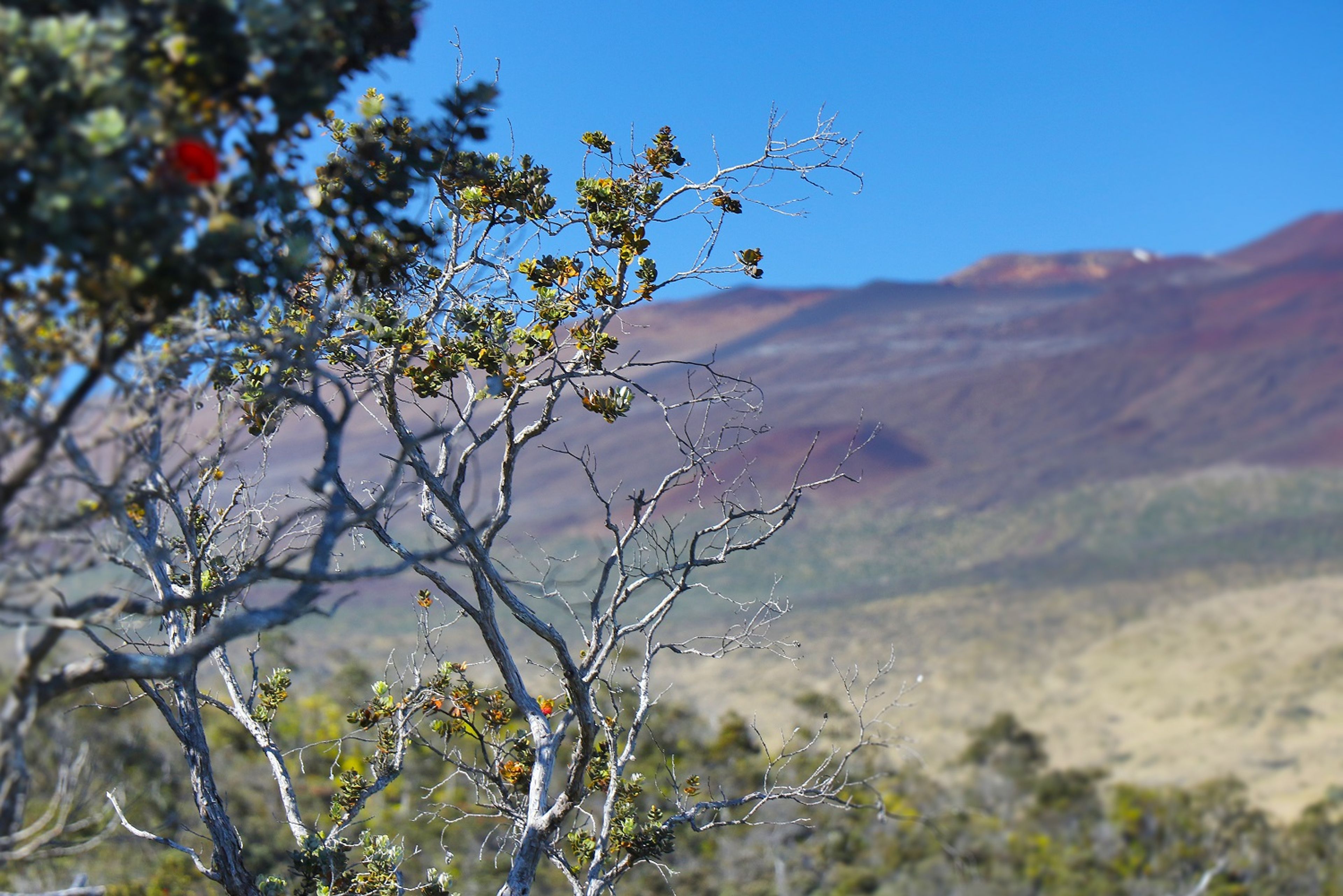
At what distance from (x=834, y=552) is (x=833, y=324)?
73.5 m

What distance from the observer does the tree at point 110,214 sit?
2857 millimetres

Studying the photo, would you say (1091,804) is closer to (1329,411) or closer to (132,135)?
(132,135)

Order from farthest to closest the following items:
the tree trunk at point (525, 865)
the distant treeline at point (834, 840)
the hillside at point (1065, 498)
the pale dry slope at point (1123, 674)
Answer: the hillside at point (1065, 498) < the pale dry slope at point (1123, 674) < the distant treeline at point (834, 840) < the tree trunk at point (525, 865)

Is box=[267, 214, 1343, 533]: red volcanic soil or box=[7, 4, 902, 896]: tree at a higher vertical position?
box=[267, 214, 1343, 533]: red volcanic soil

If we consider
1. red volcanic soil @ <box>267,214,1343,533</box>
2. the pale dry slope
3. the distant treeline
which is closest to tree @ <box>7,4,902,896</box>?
the distant treeline

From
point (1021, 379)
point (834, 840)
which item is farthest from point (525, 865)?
point (1021, 379)

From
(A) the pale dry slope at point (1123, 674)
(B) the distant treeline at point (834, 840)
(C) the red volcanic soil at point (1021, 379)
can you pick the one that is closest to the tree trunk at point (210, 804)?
(B) the distant treeline at point (834, 840)

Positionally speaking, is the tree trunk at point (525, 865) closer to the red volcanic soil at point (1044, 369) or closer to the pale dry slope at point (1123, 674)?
the pale dry slope at point (1123, 674)

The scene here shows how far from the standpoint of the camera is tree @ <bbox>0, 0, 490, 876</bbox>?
9.37 ft

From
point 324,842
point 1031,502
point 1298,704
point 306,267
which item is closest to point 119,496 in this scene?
point 306,267

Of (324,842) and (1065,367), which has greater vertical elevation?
(1065,367)

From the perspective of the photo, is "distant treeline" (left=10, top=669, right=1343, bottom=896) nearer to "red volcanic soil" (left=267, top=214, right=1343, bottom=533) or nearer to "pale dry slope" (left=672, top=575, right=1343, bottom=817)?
"pale dry slope" (left=672, top=575, right=1343, bottom=817)

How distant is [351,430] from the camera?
116m

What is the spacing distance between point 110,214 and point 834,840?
21.2 metres
